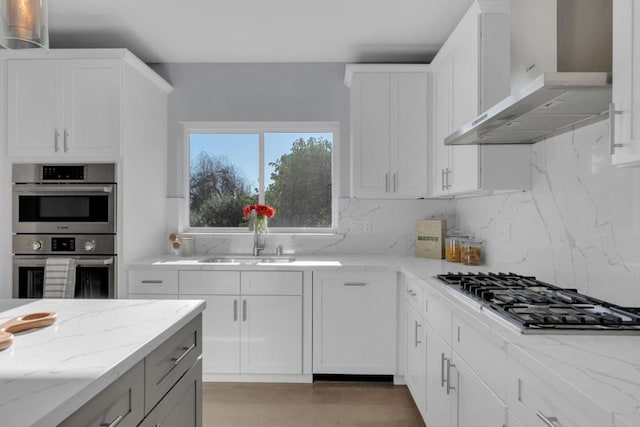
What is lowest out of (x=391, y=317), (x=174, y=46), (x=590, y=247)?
(x=391, y=317)

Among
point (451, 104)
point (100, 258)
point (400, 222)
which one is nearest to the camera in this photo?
point (451, 104)

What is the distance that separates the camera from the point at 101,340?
1.18 m

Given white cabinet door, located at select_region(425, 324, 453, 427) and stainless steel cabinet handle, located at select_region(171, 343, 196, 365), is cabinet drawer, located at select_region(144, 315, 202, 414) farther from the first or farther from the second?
white cabinet door, located at select_region(425, 324, 453, 427)

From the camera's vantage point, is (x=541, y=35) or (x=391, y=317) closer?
(x=541, y=35)

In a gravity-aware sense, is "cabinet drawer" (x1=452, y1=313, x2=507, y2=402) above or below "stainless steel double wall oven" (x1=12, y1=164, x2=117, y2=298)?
below

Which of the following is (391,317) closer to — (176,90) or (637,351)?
(637,351)

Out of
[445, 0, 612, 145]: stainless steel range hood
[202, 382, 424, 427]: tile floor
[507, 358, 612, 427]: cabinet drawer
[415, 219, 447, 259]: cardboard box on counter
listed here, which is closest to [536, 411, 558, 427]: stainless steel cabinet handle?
[507, 358, 612, 427]: cabinet drawer

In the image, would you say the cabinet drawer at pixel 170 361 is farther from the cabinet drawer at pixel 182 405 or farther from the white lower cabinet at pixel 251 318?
the white lower cabinet at pixel 251 318

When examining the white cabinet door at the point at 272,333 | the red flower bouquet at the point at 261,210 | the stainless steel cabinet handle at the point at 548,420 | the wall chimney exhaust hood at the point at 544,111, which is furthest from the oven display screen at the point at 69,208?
the stainless steel cabinet handle at the point at 548,420

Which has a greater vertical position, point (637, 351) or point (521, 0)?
point (521, 0)

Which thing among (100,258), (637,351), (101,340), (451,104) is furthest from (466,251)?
(100,258)

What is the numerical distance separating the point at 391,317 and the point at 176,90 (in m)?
2.74

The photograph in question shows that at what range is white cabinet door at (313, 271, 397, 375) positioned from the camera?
3.06m

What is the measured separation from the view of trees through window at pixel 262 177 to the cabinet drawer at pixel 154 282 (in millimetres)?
856
